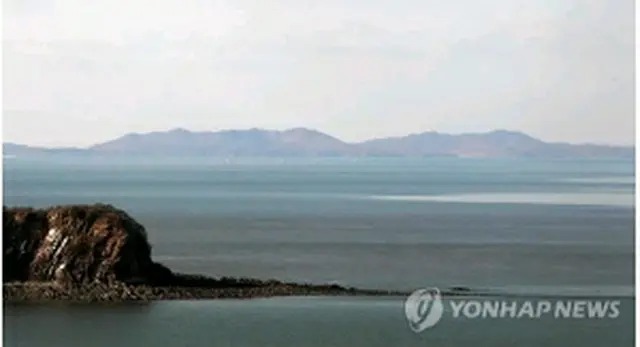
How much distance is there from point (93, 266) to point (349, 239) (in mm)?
904

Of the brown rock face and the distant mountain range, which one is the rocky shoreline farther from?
the distant mountain range

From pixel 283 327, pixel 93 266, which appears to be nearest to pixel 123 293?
pixel 93 266

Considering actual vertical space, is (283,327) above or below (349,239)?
below

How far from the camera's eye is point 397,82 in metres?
4.34

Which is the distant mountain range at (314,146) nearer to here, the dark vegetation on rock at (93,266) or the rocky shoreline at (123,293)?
the dark vegetation on rock at (93,266)

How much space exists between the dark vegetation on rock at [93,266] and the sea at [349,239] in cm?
3

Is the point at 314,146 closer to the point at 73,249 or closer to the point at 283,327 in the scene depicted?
the point at 283,327

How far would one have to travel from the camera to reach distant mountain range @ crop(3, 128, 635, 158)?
431 centimetres

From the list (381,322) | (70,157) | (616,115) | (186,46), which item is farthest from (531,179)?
(70,157)

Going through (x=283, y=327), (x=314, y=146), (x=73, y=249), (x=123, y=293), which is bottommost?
(x=283, y=327)

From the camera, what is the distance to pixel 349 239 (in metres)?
4.32

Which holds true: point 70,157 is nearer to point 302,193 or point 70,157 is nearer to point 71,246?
point 71,246

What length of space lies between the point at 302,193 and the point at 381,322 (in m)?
0.53

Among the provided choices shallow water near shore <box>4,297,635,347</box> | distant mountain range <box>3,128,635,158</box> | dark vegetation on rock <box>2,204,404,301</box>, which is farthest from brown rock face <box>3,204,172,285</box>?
distant mountain range <box>3,128,635,158</box>
